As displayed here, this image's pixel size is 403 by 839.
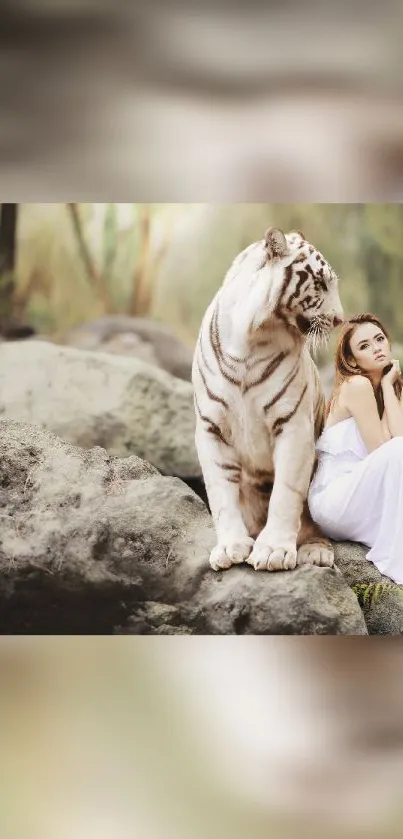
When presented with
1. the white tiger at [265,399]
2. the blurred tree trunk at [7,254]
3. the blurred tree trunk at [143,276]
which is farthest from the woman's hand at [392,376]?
the blurred tree trunk at [7,254]

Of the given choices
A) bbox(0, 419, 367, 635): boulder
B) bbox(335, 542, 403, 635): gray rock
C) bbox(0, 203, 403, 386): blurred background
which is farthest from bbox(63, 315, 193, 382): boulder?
bbox(335, 542, 403, 635): gray rock

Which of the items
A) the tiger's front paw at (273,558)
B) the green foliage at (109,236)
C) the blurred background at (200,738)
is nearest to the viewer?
the blurred background at (200,738)

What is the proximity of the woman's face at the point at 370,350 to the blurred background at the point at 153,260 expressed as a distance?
0.04 metres

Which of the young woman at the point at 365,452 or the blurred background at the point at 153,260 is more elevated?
the blurred background at the point at 153,260

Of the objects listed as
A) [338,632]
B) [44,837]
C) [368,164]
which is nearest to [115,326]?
[368,164]

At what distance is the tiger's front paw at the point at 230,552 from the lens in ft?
9.05

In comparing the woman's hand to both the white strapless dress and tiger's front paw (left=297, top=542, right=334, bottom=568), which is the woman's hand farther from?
tiger's front paw (left=297, top=542, right=334, bottom=568)

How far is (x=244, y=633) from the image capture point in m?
2.75

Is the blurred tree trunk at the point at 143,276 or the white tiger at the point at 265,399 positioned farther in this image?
the blurred tree trunk at the point at 143,276

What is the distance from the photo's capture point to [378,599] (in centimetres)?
275

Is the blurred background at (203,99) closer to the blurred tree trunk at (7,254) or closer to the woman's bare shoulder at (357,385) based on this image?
the blurred tree trunk at (7,254)

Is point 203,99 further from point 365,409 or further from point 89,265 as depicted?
point 365,409

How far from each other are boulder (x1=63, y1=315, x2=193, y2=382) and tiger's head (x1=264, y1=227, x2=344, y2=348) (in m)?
0.37

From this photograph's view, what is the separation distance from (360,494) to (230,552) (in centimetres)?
45
